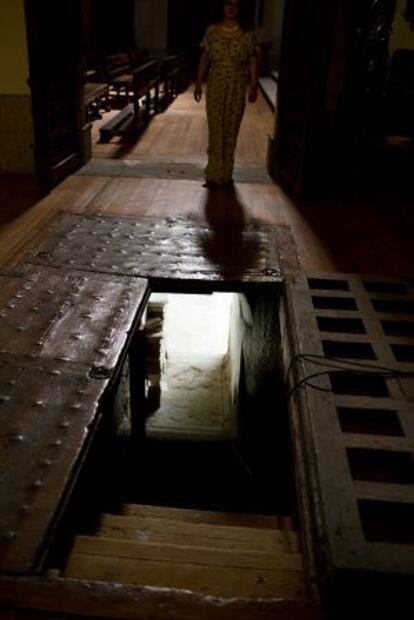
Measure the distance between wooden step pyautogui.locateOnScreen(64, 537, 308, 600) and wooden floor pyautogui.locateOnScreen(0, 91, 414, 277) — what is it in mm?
2122

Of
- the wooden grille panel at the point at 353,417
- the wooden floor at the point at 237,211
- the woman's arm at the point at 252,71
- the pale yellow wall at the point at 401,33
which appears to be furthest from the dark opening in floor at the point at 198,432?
the pale yellow wall at the point at 401,33

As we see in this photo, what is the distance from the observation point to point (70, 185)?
200 inches

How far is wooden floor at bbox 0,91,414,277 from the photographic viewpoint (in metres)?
3.72

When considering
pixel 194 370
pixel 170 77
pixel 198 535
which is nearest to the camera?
pixel 198 535

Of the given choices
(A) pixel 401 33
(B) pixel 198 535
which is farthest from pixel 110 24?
(B) pixel 198 535

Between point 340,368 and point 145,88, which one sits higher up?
point 145,88

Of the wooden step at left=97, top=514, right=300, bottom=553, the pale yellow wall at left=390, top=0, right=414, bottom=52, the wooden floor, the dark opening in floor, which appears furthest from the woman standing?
the wooden step at left=97, top=514, right=300, bottom=553

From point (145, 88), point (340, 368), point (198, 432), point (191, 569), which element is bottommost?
point (198, 432)

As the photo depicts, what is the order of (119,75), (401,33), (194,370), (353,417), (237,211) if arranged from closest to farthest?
1. (353,417)
2. (237,211)
3. (401,33)
4. (194,370)
5. (119,75)

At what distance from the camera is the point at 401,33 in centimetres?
661

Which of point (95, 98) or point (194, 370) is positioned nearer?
point (194, 370)

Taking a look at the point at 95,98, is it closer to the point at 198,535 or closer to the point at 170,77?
the point at 170,77

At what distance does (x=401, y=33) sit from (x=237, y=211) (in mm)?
3809

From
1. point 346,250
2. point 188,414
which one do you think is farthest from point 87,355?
point 188,414
